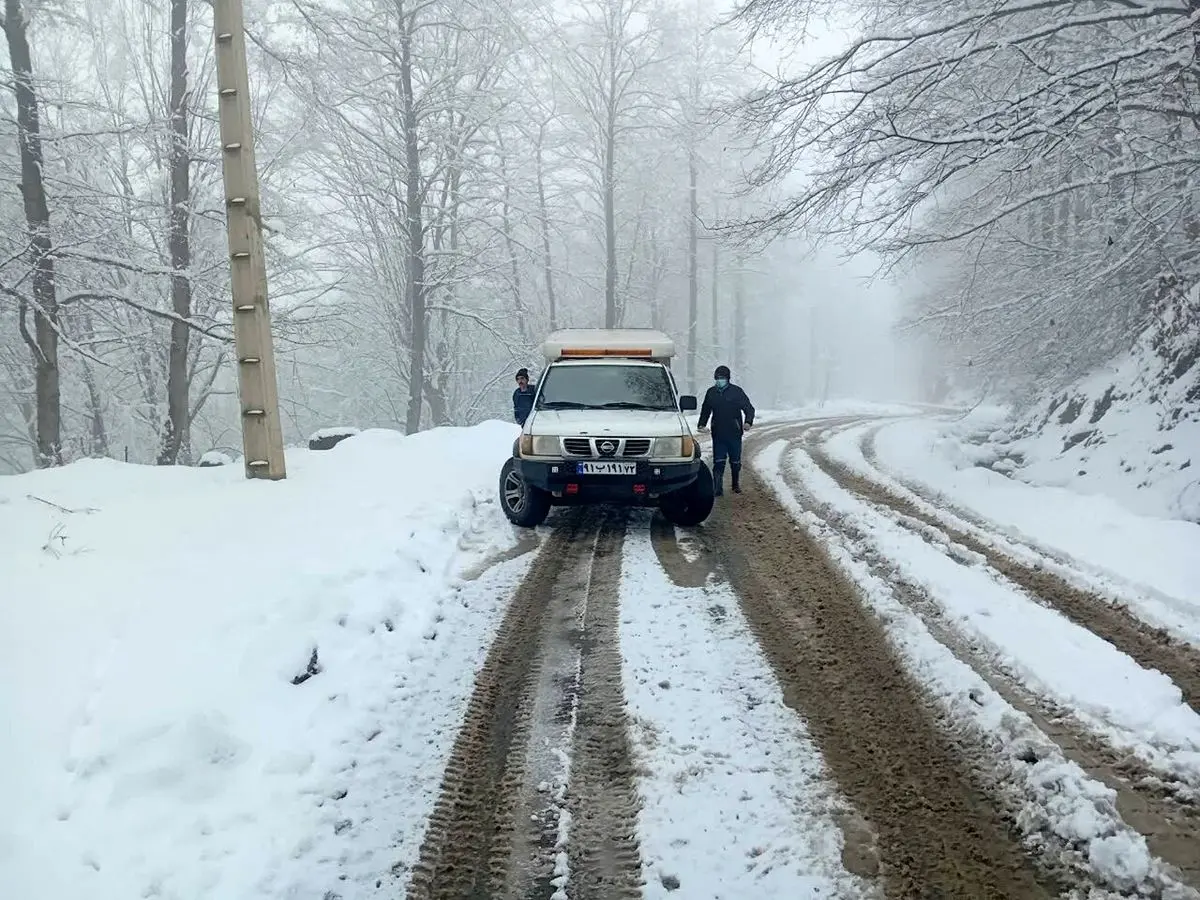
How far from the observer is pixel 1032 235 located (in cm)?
1498

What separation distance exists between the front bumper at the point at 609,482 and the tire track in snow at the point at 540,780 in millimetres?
2248

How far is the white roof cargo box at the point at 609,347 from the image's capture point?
8859 millimetres

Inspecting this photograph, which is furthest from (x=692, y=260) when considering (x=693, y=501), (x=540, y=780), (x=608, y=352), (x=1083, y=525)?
(x=540, y=780)

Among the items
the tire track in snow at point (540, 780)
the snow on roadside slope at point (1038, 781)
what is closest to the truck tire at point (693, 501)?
the tire track in snow at point (540, 780)

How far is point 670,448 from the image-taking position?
7.40m

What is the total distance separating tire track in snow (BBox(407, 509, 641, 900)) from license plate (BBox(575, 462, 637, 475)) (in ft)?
7.50

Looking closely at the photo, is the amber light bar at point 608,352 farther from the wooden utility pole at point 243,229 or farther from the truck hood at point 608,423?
the wooden utility pole at point 243,229

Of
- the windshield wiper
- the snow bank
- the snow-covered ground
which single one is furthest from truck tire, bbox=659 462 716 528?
the snow bank

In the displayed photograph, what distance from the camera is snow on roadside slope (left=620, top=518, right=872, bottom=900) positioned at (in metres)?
2.60

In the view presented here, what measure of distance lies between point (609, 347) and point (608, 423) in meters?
1.59

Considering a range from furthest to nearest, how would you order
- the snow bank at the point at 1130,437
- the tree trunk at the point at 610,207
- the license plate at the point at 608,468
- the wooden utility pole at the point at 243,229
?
the tree trunk at the point at 610,207, the snow bank at the point at 1130,437, the wooden utility pole at the point at 243,229, the license plate at the point at 608,468

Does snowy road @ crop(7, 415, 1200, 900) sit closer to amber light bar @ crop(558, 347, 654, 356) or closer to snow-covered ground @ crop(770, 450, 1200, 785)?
snow-covered ground @ crop(770, 450, 1200, 785)

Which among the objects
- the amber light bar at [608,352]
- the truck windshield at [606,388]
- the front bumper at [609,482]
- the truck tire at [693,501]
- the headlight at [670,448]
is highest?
the amber light bar at [608,352]

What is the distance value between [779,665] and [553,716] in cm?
143
